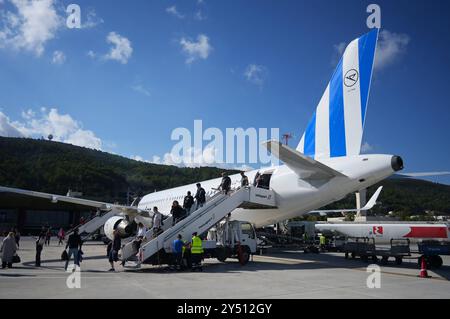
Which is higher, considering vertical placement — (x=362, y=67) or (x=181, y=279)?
(x=362, y=67)

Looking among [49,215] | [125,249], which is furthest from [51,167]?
[125,249]

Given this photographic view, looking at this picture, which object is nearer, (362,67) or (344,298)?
(344,298)

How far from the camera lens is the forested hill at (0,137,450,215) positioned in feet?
236

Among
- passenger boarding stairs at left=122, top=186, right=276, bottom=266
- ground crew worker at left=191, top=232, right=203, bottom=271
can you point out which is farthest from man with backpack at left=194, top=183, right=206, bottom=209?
ground crew worker at left=191, top=232, right=203, bottom=271

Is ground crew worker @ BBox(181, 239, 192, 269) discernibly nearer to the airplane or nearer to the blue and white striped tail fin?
the airplane

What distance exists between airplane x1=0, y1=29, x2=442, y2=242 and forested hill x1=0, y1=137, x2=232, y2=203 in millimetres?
48930

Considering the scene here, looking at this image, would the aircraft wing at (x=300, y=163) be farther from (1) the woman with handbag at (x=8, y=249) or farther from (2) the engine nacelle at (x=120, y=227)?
(1) the woman with handbag at (x=8, y=249)

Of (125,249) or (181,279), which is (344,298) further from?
(125,249)

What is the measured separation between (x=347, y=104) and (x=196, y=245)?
830cm

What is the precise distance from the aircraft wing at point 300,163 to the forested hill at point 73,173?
50.7m

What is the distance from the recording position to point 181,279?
11.0 metres

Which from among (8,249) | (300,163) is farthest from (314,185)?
(8,249)

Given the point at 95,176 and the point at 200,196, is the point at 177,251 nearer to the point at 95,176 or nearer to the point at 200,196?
the point at 200,196
